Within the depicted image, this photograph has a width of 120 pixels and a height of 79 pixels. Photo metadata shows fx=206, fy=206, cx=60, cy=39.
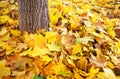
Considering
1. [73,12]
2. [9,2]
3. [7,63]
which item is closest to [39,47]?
[7,63]

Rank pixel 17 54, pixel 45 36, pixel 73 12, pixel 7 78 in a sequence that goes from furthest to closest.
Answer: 1. pixel 73 12
2. pixel 45 36
3. pixel 17 54
4. pixel 7 78

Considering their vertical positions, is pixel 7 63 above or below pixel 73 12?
below

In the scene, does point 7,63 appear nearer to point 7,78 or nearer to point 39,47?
point 7,78

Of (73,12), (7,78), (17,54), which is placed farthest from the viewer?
(73,12)

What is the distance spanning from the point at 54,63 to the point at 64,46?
1.05 ft

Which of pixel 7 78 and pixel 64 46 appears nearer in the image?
pixel 7 78

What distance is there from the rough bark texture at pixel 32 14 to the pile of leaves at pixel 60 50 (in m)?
0.09

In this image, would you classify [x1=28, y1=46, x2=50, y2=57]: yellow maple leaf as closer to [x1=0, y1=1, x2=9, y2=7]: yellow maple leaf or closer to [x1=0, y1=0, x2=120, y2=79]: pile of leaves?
[x1=0, y1=0, x2=120, y2=79]: pile of leaves

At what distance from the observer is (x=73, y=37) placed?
2896 millimetres

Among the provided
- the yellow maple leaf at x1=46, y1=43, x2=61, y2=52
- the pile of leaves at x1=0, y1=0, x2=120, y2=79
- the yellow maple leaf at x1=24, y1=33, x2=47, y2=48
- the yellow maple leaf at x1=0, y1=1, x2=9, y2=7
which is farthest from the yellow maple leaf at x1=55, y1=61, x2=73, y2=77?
the yellow maple leaf at x1=0, y1=1, x2=9, y2=7

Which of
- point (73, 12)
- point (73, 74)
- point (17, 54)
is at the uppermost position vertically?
point (73, 12)

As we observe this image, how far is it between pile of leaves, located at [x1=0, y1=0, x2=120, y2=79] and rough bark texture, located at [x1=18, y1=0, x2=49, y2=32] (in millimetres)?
95

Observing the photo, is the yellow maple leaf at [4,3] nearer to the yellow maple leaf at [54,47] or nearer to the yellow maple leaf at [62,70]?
the yellow maple leaf at [54,47]

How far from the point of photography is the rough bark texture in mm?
2742
